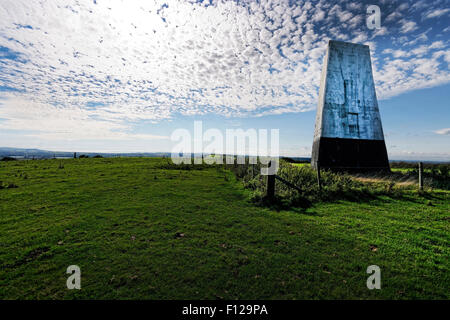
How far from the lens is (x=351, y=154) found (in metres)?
17.6

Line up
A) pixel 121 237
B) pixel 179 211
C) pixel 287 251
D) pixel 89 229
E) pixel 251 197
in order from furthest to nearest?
pixel 251 197 → pixel 179 211 → pixel 89 229 → pixel 121 237 → pixel 287 251

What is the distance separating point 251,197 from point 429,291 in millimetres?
7317

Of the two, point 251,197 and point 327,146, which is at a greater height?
point 327,146

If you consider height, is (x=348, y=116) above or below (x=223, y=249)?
above

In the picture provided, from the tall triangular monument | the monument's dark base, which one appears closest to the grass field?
the monument's dark base

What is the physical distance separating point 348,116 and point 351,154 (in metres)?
3.48

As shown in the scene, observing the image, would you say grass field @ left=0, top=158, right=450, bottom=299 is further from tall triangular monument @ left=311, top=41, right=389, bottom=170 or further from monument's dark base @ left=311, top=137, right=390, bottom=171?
tall triangular monument @ left=311, top=41, right=389, bottom=170

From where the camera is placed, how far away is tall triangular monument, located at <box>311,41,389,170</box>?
1750 cm

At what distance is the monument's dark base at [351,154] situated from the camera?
1739 centimetres

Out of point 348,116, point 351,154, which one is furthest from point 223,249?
point 348,116

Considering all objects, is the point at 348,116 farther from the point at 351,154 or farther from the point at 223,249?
the point at 223,249

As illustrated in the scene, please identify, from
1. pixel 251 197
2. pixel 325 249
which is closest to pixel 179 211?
pixel 251 197

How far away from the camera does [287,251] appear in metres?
5.27
